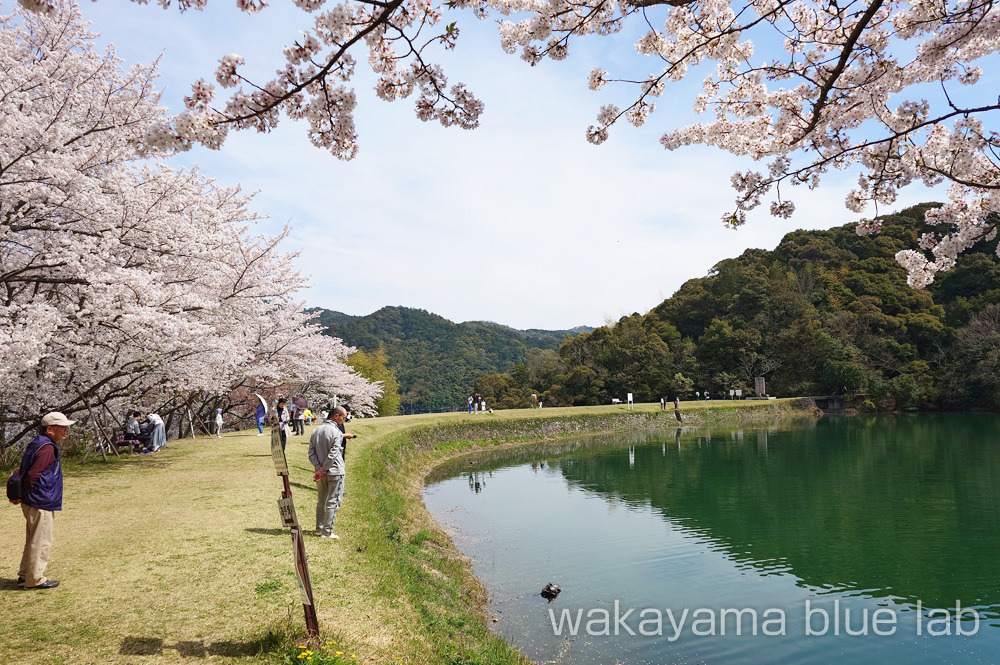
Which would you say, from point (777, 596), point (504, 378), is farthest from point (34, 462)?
point (504, 378)

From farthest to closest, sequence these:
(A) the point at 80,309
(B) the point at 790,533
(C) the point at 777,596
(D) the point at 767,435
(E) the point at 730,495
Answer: (D) the point at 767,435 → (E) the point at 730,495 → (B) the point at 790,533 → (A) the point at 80,309 → (C) the point at 777,596

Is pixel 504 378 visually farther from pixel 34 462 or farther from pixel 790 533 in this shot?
pixel 34 462

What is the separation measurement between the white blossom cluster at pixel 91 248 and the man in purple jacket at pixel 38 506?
150 inches

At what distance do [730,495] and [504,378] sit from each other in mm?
47926

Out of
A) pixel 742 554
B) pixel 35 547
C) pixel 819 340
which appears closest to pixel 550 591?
pixel 742 554

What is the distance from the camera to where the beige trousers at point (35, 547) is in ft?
18.1

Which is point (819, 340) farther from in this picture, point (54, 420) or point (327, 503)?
point (54, 420)

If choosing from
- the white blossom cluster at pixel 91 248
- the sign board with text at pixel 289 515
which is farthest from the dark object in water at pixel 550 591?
the white blossom cluster at pixel 91 248

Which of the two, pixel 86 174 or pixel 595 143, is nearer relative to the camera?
pixel 595 143

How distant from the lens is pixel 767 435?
33.1m

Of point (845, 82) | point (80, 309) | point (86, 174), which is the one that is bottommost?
point (80, 309)

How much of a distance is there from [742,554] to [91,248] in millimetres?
13354

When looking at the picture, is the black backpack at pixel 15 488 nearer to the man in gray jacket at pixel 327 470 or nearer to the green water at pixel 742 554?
the man in gray jacket at pixel 327 470

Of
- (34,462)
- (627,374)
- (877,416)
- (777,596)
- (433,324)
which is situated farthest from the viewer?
(433,324)
